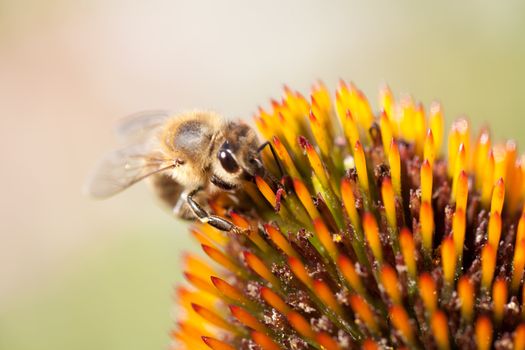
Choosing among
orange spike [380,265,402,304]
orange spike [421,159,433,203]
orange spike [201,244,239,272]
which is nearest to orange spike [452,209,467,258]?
orange spike [421,159,433,203]

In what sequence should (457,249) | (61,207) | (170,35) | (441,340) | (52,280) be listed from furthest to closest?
(170,35), (61,207), (52,280), (457,249), (441,340)

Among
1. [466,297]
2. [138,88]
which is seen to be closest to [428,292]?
[466,297]

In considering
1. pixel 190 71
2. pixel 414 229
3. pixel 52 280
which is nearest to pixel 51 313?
pixel 52 280

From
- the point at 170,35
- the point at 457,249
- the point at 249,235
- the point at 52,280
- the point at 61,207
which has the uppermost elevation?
the point at 170,35

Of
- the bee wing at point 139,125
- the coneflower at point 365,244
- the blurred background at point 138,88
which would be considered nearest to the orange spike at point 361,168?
the coneflower at point 365,244

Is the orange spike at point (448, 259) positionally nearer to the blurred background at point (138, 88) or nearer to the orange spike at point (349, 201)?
the orange spike at point (349, 201)

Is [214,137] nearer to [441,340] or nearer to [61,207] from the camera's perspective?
[441,340]

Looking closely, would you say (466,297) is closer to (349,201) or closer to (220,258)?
(349,201)

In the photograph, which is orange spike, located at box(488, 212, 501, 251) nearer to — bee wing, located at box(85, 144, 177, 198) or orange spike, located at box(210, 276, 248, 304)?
orange spike, located at box(210, 276, 248, 304)
